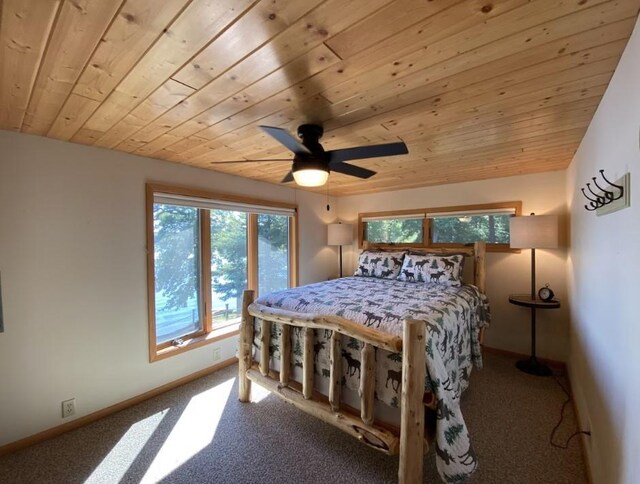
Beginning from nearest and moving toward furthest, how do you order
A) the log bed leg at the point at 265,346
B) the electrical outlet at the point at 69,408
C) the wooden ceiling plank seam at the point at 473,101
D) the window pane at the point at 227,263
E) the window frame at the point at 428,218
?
the wooden ceiling plank seam at the point at 473,101, the electrical outlet at the point at 69,408, the log bed leg at the point at 265,346, the window pane at the point at 227,263, the window frame at the point at 428,218

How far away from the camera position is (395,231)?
414 centimetres

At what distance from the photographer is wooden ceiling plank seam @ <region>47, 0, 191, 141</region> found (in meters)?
0.90

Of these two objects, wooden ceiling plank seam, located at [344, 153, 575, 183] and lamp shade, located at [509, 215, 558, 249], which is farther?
lamp shade, located at [509, 215, 558, 249]

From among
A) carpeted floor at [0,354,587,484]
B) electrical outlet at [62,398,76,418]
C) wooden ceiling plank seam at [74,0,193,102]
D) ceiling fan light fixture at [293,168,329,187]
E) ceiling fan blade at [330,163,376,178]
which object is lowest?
carpeted floor at [0,354,587,484]

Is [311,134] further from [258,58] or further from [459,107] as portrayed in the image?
[459,107]

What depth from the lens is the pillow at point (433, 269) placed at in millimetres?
2936

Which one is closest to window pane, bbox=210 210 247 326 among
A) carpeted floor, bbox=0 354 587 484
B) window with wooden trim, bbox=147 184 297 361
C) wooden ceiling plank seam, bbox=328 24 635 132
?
window with wooden trim, bbox=147 184 297 361

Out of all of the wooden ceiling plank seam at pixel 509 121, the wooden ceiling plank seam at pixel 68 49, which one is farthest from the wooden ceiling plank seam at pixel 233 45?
the wooden ceiling plank seam at pixel 509 121

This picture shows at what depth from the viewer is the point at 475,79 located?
129 cm

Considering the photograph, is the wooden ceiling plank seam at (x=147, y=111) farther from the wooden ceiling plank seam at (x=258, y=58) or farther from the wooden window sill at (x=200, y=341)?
the wooden window sill at (x=200, y=341)

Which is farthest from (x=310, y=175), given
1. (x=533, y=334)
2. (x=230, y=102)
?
(x=533, y=334)

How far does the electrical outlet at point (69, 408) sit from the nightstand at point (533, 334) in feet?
12.9

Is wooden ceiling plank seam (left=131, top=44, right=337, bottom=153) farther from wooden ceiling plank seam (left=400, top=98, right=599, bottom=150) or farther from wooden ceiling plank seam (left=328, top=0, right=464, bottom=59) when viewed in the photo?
wooden ceiling plank seam (left=400, top=98, right=599, bottom=150)

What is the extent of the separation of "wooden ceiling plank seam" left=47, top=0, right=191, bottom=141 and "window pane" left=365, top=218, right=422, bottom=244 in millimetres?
3527
